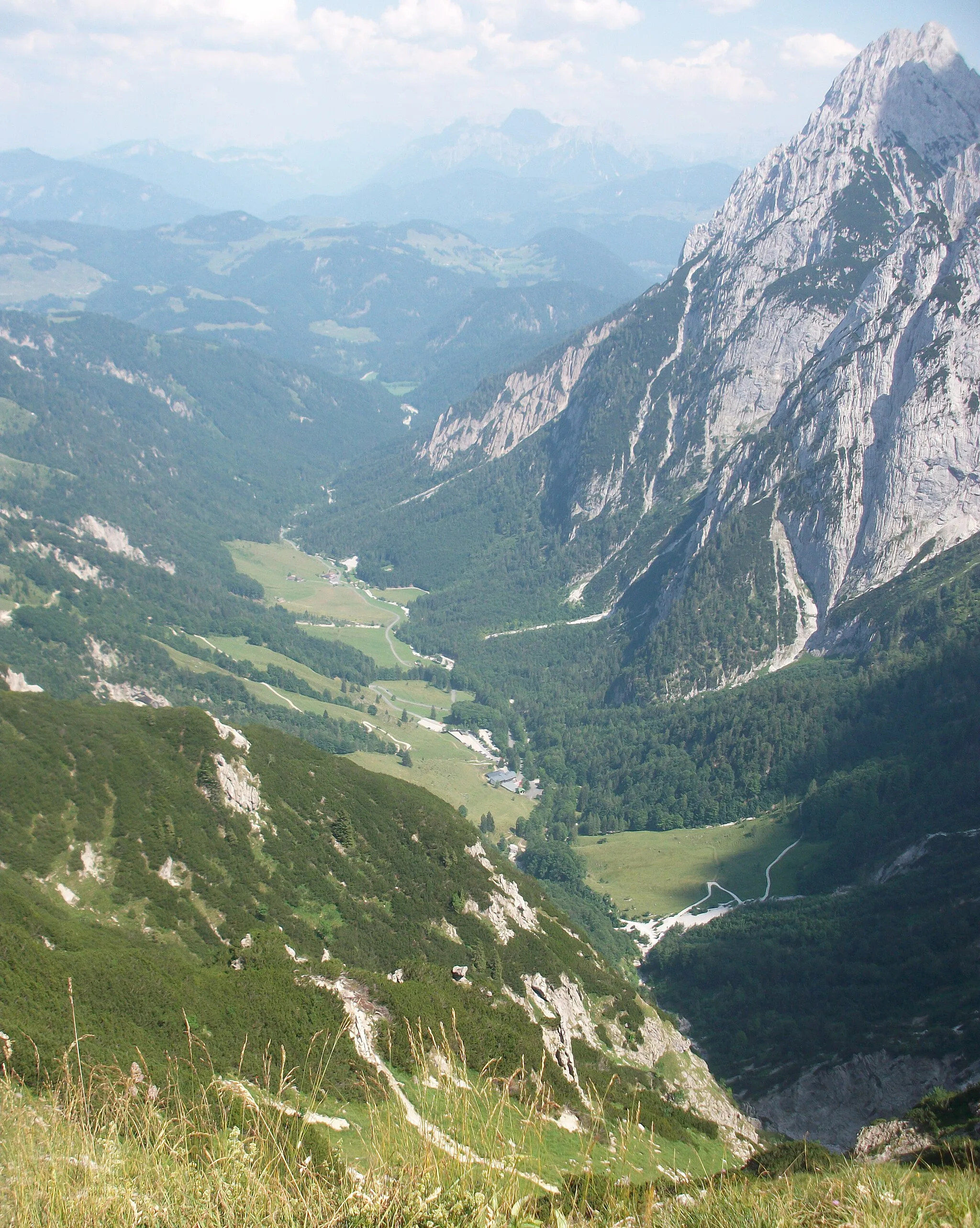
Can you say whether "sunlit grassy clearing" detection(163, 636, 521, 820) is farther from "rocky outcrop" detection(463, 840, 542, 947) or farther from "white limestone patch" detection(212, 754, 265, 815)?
"white limestone patch" detection(212, 754, 265, 815)

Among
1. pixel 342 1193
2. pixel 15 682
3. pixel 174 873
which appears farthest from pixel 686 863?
pixel 342 1193

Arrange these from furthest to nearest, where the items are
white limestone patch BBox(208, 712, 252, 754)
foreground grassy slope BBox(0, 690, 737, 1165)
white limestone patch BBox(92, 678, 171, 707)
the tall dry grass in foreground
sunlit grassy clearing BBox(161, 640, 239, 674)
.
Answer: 1. sunlit grassy clearing BBox(161, 640, 239, 674)
2. white limestone patch BBox(92, 678, 171, 707)
3. white limestone patch BBox(208, 712, 252, 754)
4. foreground grassy slope BBox(0, 690, 737, 1165)
5. the tall dry grass in foreground

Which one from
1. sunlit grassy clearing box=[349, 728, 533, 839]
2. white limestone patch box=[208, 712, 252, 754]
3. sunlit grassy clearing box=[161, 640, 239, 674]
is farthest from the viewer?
sunlit grassy clearing box=[161, 640, 239, 674]

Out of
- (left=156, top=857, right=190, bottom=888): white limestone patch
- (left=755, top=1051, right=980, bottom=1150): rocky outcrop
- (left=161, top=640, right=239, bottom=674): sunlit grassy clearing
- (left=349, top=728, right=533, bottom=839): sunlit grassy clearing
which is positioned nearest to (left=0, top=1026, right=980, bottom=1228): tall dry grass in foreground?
(left=156, top=857, right=190, bottom=888): white limestone patch

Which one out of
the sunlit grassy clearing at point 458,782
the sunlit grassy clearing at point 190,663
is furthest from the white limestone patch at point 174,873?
the sunlit grassy clearing at point 190,663

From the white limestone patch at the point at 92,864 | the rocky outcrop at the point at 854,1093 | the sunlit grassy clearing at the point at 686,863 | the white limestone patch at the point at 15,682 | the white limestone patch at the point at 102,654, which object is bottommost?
the sunlit grassy clearing at the point at 686,863

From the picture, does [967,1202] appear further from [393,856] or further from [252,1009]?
[393,856]

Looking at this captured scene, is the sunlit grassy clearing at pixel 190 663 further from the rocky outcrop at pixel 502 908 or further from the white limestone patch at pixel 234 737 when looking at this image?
the rocky outcrop at pixel 502 908

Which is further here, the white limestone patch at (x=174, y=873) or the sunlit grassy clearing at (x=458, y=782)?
the sunlit grassy clearing at (x=458, y=782)
